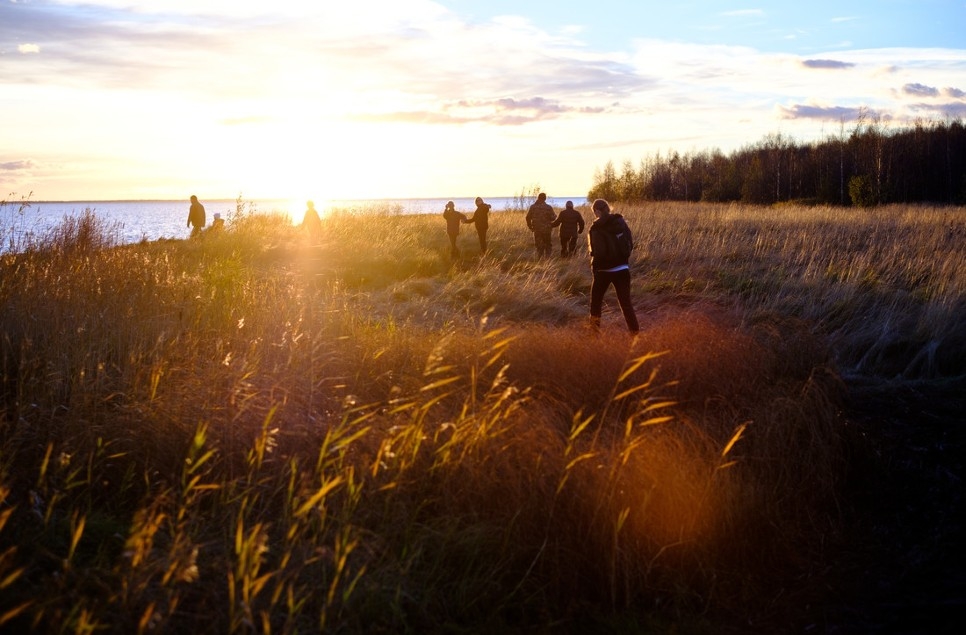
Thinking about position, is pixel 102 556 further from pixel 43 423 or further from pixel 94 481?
pixel 43 423

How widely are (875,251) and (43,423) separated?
16.1 metres

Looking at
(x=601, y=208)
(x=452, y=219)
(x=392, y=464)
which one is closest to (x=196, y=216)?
(x=452, y=219)

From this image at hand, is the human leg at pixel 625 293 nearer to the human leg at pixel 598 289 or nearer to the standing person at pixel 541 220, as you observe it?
the human leg at pixel 598 289

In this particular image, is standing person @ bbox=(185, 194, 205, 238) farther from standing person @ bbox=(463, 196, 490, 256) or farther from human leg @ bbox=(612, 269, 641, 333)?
human leg @ bbox=(612, 269, 641, 333)

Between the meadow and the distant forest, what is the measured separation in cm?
4661

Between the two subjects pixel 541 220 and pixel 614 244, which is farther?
pixel 541 220

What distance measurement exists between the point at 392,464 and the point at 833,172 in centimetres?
6133

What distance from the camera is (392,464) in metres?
4.73

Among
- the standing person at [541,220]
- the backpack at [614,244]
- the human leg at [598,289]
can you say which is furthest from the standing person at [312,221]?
the backpack at [614,244]

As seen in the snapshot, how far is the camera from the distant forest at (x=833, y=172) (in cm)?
5520

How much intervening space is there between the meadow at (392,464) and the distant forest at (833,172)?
46614 mm

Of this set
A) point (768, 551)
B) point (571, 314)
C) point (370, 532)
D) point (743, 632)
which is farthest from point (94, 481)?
point (571, 314)

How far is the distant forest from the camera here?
181ft

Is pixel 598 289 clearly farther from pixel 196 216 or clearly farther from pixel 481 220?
pixel 196 216
